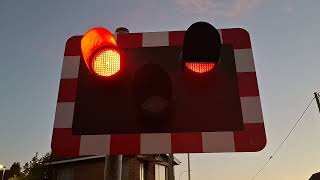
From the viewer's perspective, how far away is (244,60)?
7.14ft

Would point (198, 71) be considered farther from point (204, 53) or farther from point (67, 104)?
point (67, 104)


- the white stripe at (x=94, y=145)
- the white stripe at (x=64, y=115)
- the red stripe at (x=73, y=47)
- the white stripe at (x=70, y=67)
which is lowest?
the white stripe at (x=94, y=145)

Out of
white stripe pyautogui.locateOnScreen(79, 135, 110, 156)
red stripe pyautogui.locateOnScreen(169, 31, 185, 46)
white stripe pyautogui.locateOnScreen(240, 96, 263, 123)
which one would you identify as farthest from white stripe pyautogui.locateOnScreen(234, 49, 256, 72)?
white stripe pyautogui.locateOnScreen(79, 135, 110, 156)

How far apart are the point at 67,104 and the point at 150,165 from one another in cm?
2185

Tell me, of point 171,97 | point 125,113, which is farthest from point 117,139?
point 171,97

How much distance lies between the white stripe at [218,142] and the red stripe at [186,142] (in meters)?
0.03

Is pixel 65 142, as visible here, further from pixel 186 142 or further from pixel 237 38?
pixel 237 38

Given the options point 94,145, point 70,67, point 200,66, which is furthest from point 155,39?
point 94,145

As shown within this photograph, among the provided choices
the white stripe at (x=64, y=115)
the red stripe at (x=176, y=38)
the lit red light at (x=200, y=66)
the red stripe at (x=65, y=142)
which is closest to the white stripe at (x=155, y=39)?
the red stripe at (x=176, y=38)

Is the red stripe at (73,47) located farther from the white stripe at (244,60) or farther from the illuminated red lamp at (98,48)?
the white stripe at (244,60)

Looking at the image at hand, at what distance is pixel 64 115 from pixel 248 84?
1.24 meters

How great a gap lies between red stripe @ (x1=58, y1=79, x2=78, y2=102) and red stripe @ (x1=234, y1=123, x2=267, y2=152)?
1.10 meters

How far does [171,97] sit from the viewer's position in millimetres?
1912

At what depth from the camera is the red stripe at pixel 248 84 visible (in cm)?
203
